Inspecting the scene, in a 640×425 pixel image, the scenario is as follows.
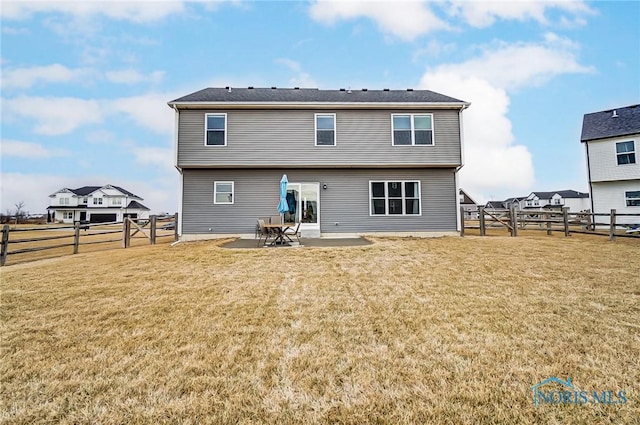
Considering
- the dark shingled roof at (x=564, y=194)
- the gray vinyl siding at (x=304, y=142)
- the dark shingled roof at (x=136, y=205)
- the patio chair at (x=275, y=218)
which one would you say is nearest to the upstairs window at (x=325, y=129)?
the gray vinyl siding at (x=304, y=142)

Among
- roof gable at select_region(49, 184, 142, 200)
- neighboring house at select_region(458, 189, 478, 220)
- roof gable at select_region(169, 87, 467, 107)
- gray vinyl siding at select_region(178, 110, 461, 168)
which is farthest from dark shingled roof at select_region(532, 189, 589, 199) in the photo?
roof gable at select_region(49, 184, 142, 200)

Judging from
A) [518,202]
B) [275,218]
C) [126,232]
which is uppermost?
[518,202]

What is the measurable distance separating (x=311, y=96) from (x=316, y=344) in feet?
42.6

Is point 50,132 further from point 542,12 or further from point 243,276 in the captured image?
point 542,12

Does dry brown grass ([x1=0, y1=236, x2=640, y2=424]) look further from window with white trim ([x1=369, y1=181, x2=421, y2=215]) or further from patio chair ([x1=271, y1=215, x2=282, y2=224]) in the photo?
window with white trim ([x1=369, y1=181, x2=421, y2=215])

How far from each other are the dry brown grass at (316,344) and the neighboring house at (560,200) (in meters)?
61.2

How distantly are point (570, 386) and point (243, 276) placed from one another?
5.41 metres

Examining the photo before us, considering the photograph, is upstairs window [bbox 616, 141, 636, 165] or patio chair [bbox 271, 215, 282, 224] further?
upstairs window [bbox 616, 141, 636, 165]

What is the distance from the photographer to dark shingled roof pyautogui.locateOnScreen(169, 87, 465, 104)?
43.2ft

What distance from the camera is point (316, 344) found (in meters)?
3.41

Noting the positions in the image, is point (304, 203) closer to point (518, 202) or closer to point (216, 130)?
point (216, 130)

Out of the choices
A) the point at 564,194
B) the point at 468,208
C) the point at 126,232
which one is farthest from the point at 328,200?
the point at 564,194

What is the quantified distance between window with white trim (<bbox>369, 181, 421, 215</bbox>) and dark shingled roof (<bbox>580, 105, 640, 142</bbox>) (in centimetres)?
1629

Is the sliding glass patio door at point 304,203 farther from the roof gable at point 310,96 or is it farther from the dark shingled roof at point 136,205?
the dark shingled roof at point 136,205
